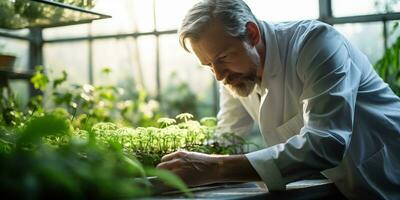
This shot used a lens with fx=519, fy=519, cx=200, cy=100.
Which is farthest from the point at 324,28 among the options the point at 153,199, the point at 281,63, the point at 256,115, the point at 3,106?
the point at 3,106

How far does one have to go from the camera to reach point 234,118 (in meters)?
2.67

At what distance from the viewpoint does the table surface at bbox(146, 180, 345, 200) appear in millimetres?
1670

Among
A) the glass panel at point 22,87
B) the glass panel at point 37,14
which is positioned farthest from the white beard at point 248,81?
the glass panel at point 22,87

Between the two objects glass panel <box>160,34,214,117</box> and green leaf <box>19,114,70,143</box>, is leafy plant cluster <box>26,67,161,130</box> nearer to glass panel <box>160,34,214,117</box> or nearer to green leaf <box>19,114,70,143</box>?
glass panel <box>160,34,214,117</box>

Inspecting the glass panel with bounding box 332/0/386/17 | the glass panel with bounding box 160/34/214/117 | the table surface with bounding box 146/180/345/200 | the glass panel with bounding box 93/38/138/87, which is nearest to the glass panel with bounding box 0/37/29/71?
the glass panel with bounding box 93/38/138/87

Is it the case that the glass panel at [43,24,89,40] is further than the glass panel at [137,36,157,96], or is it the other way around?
the glass panel at [43,24,89,40]

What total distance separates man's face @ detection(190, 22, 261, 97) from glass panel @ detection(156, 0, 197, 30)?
203 centimetres

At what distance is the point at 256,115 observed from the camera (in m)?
2.52

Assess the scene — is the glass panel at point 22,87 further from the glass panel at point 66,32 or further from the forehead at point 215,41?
the forehead at point 215,41

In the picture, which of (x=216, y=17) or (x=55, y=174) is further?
(x=216, y=17)

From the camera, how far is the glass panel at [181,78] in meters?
4.50

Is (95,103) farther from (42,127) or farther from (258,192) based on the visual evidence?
(42,127)

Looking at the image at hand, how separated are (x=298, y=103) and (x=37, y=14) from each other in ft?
4.00

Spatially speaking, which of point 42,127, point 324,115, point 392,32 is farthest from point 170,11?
point 42,127
